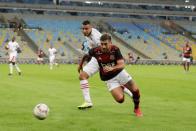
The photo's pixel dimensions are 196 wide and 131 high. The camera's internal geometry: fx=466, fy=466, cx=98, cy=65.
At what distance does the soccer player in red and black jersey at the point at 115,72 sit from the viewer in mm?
11883

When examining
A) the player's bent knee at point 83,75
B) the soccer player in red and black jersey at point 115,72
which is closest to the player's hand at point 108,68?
the soccer player in red and black jersey at point 115,72

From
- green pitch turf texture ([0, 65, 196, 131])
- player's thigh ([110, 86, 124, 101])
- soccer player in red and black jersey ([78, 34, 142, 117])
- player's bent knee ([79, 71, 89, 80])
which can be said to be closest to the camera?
green pitch turf texture ([0, 65, 196, 131])

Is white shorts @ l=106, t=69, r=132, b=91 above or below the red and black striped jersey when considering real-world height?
below

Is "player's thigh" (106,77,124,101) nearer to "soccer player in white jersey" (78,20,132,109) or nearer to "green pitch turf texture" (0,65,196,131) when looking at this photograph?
"green pitch turf texture" (0,65,196,131)

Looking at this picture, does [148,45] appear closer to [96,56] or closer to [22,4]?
[22,4]

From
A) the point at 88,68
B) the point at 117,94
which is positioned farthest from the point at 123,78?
the point at 88,68

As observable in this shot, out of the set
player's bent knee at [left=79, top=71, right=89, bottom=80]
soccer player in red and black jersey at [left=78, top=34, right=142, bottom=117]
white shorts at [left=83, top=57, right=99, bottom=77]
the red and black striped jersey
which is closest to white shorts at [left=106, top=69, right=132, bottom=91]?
soccer player in red and black jersey at [left=78, top=34, right=142, bottom=117]

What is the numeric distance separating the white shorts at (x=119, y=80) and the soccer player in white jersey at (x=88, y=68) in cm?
73

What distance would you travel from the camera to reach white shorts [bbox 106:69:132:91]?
1209 centimetres

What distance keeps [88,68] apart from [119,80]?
113 centimetres

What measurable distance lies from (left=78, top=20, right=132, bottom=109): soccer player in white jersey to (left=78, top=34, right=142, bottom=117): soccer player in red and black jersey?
1.52 ft

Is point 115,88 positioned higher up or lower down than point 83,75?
lower down

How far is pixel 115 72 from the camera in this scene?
12000 millimetres

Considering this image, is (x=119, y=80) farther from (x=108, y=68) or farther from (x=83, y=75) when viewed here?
(x=83, y=75)
